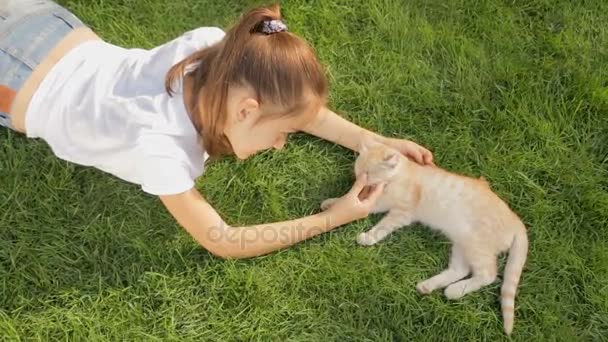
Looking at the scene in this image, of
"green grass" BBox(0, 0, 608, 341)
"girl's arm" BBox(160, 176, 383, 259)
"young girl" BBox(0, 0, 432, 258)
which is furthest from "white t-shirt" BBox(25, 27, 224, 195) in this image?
"green grass" BBox(0, 0, 608, 341)

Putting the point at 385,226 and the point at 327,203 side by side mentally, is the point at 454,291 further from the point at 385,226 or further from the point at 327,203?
the point at 327,203

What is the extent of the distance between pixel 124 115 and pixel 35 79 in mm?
326

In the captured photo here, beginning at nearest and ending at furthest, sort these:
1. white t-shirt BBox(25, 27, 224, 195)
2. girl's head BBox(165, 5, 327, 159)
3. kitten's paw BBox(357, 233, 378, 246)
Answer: girl's head BBox(165, 5, 327, 159) → white t-shirt BBox(25, 27, 224, 195) → kitten's paw BBox(357, 233, 378, 246)

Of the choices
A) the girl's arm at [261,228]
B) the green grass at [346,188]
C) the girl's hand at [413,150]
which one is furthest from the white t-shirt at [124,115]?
the girl's hand at [413,150]

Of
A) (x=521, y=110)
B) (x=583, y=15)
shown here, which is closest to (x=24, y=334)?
(x=521, y=110)

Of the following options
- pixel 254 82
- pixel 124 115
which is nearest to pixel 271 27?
pixel 254 82

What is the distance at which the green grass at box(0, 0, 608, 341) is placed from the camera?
6.07ft

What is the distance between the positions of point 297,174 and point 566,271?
0.92 m

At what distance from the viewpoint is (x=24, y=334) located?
179 centimetres

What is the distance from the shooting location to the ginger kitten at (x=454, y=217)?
186cm

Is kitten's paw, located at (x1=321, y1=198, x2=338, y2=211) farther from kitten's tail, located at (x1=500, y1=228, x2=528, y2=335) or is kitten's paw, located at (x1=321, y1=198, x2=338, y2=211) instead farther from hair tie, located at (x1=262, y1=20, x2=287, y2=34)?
hair tie, located at (x1=262, y1=20, x2=287, y2=34)

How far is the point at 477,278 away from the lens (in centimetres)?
186

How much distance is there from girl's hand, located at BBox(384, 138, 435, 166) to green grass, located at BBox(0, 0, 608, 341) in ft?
0.30

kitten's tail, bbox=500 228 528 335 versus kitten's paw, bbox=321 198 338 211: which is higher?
kitten's paw, bbox=321 198 338 211
